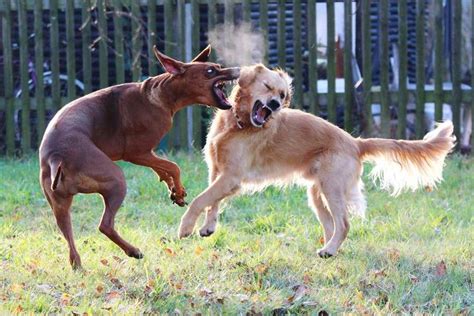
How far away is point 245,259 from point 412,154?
158 centimetres

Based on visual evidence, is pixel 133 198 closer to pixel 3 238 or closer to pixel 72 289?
pixel 3 238

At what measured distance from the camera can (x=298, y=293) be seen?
527 centimetres

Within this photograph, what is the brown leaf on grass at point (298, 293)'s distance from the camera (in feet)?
16.8

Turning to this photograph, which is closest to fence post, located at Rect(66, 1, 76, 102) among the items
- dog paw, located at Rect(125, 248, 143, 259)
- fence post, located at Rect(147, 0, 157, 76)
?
fence post, located at Rect(147, 0, 157, 76)

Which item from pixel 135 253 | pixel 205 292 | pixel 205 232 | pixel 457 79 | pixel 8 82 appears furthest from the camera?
pixel 8 82

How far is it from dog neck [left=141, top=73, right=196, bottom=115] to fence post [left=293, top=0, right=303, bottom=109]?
426 cm

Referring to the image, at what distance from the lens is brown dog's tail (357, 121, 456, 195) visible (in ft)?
22.9

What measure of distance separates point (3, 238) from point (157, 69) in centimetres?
439

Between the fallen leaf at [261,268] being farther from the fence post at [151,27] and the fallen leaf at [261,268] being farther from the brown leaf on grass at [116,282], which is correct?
the fence post at [151,27]

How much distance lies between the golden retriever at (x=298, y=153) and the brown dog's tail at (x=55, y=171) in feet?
4.86

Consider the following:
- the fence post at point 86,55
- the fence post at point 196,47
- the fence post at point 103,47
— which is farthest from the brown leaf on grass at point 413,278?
the fence post at point 86,55

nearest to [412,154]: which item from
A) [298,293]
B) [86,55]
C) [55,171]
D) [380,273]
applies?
[380,273]

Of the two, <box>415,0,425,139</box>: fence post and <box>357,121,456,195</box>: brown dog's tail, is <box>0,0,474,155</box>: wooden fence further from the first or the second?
<box>357,121,456,195</box>: brown dog's tail

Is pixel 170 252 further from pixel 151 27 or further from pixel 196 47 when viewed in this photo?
pixel 151 27
